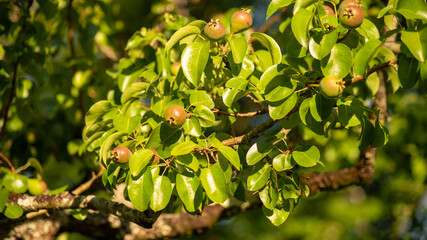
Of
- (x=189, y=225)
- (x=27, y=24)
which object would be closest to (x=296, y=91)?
(x=189, y=225)

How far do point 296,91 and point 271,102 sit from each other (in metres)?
0.07

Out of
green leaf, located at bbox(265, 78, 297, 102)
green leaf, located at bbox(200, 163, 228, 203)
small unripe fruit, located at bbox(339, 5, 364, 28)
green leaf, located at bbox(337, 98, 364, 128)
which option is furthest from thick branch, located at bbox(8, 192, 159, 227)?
small unripe fruit, located at bbox(339, 5, 364, 28)

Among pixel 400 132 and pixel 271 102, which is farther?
pixel 400 132

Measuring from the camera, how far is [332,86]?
105 cm

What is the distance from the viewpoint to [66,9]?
252 centimetres

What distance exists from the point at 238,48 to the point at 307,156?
339mm

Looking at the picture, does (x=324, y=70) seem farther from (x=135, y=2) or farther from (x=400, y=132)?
(x=135, y=2)

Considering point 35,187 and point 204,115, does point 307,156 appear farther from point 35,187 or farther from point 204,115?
point 35,187

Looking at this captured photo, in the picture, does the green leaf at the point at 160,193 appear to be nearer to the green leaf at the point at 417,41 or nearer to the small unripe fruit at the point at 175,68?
the small unripe fruit at the point at 175,68

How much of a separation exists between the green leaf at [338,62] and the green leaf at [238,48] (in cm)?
21

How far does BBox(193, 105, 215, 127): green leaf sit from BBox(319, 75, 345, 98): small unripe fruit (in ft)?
0.97

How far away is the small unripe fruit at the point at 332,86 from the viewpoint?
1049 millimetres

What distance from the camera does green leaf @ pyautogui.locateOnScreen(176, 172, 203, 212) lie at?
1140 millimetres

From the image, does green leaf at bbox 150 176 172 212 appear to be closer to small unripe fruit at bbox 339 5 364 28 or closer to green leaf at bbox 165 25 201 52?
green leaf at bbox 165 25 201 52
